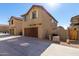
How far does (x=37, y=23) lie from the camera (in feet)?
38.6

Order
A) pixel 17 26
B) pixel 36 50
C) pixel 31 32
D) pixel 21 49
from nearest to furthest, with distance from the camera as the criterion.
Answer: pixel 36 50
pixel 21 49
pixel 31 32
pixel 17 26

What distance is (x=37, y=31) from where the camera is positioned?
11648mm

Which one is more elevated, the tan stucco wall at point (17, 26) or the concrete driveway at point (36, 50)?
the tan stucco wall at point (17, 26)

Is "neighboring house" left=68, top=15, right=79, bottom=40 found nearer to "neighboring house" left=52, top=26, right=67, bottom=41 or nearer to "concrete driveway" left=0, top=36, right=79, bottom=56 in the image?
"neighboring house" left=52, top=26, right=67, bottom=41

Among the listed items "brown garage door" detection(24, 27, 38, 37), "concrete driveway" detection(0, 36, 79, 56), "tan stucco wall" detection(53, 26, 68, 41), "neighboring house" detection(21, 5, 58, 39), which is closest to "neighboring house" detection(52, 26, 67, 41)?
"tan stucco wall" detection(53, 26, 68, 41)

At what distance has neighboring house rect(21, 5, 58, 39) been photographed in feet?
38.0

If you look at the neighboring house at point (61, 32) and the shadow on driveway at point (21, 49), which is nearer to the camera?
the shadow on driveway at point (21, 49)

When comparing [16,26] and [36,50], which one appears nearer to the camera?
[36,50]

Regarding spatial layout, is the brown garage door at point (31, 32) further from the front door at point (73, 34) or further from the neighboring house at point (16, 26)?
the front door at point (73, 34)

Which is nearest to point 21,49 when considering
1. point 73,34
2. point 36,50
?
point 36,50

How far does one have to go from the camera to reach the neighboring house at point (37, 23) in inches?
456

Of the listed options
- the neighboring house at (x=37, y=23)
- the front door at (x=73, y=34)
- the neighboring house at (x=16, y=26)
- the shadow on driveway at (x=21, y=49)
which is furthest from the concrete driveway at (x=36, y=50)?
the neighboring house at (x=16, y=26)

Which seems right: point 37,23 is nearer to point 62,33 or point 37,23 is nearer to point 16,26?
point 62,33

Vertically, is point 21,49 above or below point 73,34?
below
